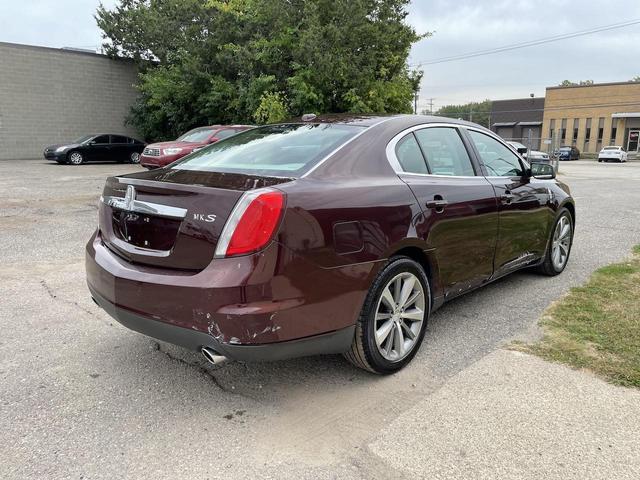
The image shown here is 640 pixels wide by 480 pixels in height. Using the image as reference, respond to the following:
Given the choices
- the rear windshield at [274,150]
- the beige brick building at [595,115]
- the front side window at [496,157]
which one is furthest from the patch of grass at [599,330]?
the beige brick building at [595,115]

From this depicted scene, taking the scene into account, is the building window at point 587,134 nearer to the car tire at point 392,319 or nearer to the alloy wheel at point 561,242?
the alloy wheel at point 561,242

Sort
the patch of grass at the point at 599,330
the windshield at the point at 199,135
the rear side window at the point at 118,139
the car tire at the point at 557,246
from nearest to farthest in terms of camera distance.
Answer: the patch of grass at the point at 599,330
the car tire at the point at 557,246
the windshield at the point at 199,135
the rear side window at the point at 118,139

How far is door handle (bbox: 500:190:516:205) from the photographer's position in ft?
14.2

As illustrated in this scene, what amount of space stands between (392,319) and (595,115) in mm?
60098

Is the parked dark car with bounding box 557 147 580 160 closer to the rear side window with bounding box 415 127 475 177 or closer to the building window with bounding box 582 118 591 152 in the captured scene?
the building window with bounding box 582 118 591 152

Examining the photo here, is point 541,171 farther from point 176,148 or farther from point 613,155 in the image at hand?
point 613,155

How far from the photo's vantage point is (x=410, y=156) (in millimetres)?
3613

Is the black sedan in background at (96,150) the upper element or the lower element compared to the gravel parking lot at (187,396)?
upper

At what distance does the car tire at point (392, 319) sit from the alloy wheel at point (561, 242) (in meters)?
2.61

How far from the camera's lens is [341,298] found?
286 centimetres

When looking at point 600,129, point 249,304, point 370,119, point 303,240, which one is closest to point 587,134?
point 600,129

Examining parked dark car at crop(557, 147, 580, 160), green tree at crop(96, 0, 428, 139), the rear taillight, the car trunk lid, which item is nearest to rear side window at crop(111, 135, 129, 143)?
green tree at crop(96, 0, 428, 139)

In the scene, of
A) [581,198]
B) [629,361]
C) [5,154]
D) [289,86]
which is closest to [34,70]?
[5,154]

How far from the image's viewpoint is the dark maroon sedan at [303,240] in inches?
102
